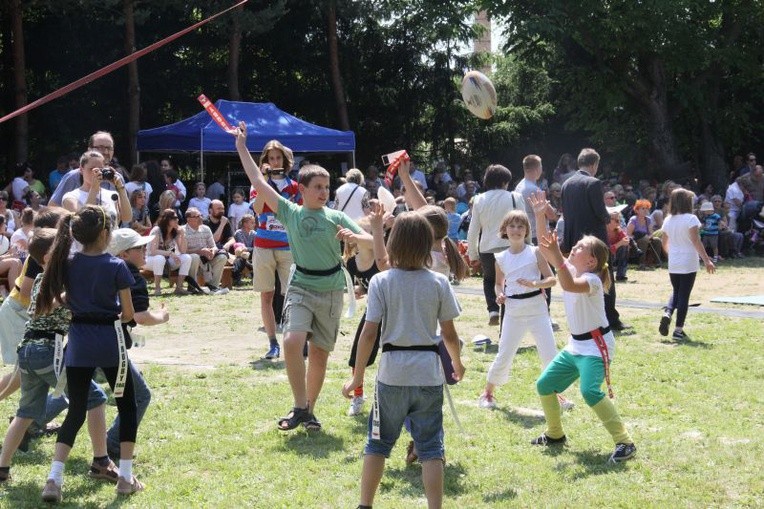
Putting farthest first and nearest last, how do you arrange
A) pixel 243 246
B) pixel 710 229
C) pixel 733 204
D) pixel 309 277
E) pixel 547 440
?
pixel 733 204, pixel 710 229, pixel 243 246, pixel 309 277, pixel 547 440

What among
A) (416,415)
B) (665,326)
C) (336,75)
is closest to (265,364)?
(665,326)

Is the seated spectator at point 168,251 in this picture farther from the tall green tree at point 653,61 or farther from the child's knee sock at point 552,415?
the tall green tree at point 653,61

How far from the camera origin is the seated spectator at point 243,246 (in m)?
16.0

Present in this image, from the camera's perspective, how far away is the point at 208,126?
19.3 m

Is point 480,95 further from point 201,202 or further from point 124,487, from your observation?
point 201,202

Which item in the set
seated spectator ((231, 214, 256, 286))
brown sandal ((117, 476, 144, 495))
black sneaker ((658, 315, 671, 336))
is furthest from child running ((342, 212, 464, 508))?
seated spectator ((231, 214, 256, 286))

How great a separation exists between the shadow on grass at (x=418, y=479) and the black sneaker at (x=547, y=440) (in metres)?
0.67

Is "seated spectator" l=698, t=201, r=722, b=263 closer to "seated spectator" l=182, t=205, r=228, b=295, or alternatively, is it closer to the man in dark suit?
"seated spectator" l=182, t=205, r=228, b=295

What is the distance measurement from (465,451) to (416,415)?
1.45m

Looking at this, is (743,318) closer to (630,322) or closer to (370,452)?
(630,322)

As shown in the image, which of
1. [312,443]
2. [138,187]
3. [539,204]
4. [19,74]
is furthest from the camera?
[19,74]

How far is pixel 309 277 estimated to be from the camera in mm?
6656

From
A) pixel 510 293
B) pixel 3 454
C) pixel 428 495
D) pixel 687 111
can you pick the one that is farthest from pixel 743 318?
pixel 687 111

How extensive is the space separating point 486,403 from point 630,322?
473cm
